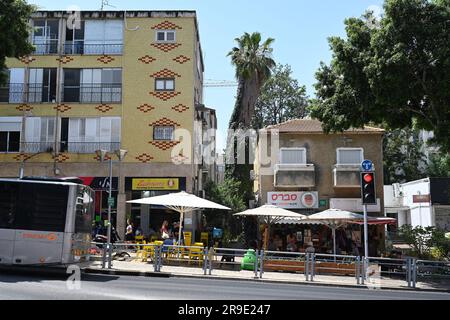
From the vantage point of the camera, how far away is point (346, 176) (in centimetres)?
3000

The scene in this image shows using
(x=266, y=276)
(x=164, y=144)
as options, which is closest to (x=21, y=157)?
(x=164, y=144)

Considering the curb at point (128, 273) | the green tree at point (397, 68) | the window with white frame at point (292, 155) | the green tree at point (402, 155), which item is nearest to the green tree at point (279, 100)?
the green tree at point (402, 155)

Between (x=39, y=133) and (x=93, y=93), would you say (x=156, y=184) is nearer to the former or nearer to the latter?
(x=93, y=93)

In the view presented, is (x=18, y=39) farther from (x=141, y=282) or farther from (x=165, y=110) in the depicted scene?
(x=141, y=282)

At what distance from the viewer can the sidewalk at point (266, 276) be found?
17.4m

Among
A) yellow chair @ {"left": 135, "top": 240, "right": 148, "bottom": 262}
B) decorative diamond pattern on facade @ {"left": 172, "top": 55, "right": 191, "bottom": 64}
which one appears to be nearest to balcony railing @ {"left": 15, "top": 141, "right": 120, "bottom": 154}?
decorative diamond pattern on facade @ {"left": 172, "top": 55, "right": 191, "bottom": 64}

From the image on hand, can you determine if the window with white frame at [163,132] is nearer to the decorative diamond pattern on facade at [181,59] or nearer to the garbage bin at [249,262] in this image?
the decorative diamond pattern on facade at [181,59]

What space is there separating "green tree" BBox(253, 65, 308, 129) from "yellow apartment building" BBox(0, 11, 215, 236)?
19.6 meters

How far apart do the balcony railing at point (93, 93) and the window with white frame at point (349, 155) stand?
1351cm

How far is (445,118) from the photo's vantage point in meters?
20.1

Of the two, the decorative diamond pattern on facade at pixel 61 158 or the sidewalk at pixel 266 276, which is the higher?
the decorative diamond pattern on facade at pixel 61 158

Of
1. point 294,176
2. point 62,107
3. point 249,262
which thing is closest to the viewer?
point 249,262

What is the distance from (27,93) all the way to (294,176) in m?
16.9

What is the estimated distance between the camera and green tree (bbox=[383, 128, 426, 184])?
52.0m
